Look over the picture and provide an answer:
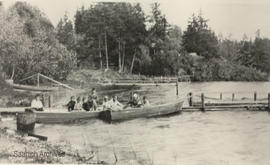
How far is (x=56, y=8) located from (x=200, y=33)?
3978 cm

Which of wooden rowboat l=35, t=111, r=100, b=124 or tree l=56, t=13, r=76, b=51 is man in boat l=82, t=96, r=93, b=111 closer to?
wooden rowboat l=35, t=111, r=100, b=124

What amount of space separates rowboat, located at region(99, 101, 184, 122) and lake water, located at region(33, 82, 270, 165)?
36 centimetres

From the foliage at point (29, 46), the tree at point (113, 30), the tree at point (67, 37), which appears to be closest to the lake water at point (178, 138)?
the foliage at point (29, 46)

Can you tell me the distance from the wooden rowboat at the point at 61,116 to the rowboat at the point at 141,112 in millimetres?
483

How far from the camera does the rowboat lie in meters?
17.7

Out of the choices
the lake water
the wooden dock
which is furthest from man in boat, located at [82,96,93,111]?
the wooden dock

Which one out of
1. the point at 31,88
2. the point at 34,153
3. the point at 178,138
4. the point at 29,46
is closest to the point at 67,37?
the point at 29,46

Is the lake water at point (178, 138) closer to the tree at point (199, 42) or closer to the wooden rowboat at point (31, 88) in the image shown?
the wooden rowboat at point (31, 88)

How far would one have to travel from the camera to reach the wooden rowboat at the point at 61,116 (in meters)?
16.6

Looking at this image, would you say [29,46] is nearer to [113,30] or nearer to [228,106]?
[228,106]

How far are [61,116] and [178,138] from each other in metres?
4.88

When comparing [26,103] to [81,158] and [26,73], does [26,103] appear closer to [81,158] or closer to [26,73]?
[26,73]

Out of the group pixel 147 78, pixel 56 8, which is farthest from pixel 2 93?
pixel 147 78

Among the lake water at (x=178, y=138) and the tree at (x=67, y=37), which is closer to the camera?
the lake water at (x=178, y=138)
